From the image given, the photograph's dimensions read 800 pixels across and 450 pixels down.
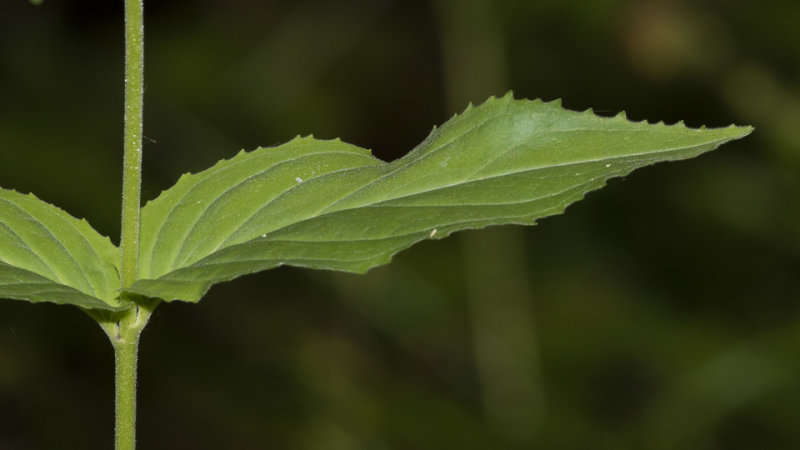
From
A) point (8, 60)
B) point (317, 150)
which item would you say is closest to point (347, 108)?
point (8, 60)

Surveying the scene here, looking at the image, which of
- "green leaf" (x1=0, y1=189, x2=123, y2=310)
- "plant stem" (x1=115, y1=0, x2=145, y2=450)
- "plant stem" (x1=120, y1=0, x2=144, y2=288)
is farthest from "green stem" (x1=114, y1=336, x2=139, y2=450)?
"plant stem" (x1=120, y1=0, x2=144, y2=288)

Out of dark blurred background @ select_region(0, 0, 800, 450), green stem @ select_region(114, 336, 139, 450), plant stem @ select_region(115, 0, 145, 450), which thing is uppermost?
dark blurred background @ select_region(0, 0, 800, 450)

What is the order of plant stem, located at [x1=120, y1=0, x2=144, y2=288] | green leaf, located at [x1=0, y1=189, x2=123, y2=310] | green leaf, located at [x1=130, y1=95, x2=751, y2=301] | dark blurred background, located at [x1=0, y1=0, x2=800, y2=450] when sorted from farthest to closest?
dark blurred background, located at [x1=0, y1=0, x2=800, y2=450] → green leaf, located at [x1=0, y1=189, x2=123, y2=310] → green leaf, located at [x1=130, y1=95, x2=751, y2=301] → plant stem, located at [x1=120, y1=0, x2=144, y2=288]

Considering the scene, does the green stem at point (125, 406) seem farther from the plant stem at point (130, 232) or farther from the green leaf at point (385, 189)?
the green leaf at point (385, 189)

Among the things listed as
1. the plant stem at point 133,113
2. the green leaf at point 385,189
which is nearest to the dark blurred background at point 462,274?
the green leaf at point 385,189

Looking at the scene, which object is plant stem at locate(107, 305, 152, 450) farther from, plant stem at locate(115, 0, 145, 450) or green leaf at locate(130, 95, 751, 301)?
green leaf at locate(130, 95, 751, 301)

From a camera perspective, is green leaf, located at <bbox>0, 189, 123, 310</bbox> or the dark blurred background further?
the dark blurred background

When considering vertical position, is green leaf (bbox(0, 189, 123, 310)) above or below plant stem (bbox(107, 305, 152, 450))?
above

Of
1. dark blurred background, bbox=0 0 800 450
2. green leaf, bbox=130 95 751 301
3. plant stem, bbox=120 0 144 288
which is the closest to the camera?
plant stem, bbox=120 0 144 288
